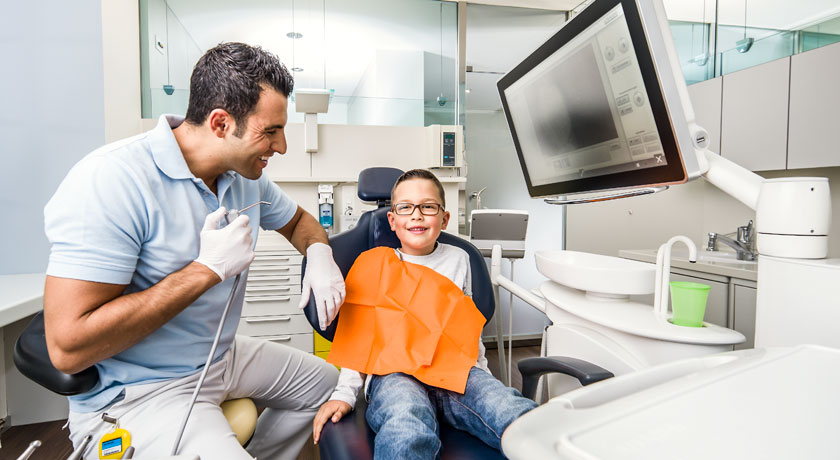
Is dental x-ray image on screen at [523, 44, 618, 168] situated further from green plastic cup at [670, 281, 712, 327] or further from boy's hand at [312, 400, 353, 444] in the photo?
boy's hand at [312, 400, 353, 444]

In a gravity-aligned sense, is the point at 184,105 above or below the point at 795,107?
above

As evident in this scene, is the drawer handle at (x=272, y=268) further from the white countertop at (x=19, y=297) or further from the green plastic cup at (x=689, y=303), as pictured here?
the green plastic cup at (x=689, y=303)

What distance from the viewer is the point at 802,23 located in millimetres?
2412

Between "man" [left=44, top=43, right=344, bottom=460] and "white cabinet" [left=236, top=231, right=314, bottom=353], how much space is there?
1251 millimetres

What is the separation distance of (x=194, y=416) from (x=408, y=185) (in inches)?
37.4

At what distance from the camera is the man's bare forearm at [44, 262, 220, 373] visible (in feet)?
2.97

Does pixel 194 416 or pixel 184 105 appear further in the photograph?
pixel 184 105

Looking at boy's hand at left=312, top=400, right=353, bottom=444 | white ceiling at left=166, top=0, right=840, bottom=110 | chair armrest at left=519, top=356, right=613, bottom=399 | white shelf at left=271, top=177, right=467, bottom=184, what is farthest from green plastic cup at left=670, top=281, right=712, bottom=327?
white ceiling at left=166, top=0, right=840, bottom=110

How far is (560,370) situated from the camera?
1122 millimetres

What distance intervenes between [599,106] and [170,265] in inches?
43.6

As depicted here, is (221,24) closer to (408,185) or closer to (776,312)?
(408,185)

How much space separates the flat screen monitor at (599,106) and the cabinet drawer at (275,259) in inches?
68.1

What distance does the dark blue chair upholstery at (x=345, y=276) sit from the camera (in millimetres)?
1051

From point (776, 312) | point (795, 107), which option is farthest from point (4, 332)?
point (795, 107)
